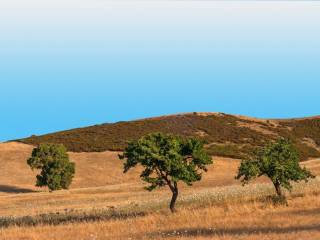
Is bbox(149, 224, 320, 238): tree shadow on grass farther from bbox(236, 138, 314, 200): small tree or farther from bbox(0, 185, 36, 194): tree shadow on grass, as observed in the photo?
bbox(0, 185, 36, 194): tree shadow on grass

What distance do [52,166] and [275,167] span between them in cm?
5008

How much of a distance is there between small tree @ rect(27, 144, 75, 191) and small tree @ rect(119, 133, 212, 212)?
45.4m

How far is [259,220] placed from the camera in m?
24.7

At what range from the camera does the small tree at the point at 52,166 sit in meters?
80.4

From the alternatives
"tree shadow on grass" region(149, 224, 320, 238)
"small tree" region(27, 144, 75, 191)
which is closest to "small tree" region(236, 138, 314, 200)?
"tree shadow on grass" region(149, 224, 320, 238)

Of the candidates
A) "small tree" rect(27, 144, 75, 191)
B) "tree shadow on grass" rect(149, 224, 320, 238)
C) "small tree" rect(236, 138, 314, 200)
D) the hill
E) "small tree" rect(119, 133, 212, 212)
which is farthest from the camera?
the hill

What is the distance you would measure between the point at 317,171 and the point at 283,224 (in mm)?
51240

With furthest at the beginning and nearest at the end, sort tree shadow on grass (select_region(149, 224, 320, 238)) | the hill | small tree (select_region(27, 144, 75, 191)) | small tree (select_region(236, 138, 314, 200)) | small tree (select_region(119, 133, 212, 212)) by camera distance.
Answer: the hill
small tree (select_region(27, 144, 75, 191))
small tree (select_region(236, 138, 314, 200))
small tree (select_region(119, 133, 212, 212))
tree shadow on grass (select_region(149, 224, 320, 238))

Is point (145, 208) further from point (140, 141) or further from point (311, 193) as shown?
point (311, 193)

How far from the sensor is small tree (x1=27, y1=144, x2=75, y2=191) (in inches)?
3167

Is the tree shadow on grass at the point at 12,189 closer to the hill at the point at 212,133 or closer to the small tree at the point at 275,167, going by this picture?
the hill at the point at 212,133

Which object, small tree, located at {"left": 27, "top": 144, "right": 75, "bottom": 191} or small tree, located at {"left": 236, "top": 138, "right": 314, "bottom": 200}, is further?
small tree, located at {"left": 27, "top": 144, "right": 75, "bottom": 191}

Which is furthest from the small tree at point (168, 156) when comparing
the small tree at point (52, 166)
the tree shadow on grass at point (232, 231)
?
the small tree at point (52, 166)

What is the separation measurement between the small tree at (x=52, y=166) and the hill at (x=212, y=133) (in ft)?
91.6
